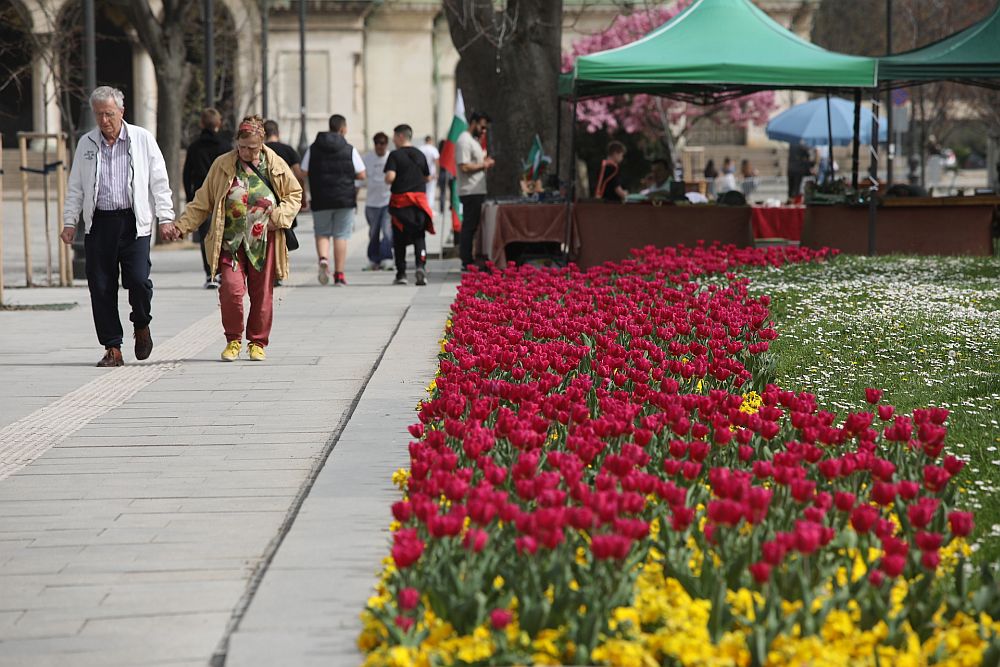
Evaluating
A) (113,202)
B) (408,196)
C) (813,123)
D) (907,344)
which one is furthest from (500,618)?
(813,123)

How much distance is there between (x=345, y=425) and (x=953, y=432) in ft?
9.47

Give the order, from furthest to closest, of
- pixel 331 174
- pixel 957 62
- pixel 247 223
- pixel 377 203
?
1. pixel 377 203
2. pixel 331 174
3. pixel 957 62
4. pixel 247 223

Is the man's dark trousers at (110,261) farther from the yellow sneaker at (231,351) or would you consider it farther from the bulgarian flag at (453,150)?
the bulgarian flag at (453,150)

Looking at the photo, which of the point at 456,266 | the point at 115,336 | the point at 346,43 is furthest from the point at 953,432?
the point at 346,43

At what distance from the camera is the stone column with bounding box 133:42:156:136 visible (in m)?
51.8

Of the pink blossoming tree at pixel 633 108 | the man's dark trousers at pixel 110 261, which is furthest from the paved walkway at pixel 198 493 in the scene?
the pink blossoming tree at pixel 633 108

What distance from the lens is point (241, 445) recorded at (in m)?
7.73

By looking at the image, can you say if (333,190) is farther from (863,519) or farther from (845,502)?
(863,519)

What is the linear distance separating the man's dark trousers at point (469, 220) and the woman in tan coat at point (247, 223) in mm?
8325

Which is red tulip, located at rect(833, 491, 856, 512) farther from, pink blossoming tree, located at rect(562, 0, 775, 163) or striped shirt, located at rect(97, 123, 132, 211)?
pink blossoming tree, located at rect(562, 0, 775, 163)

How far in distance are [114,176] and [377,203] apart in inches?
369

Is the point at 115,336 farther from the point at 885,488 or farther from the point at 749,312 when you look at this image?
the point at 885,488

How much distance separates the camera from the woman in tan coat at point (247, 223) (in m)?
10.9

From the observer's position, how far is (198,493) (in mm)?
6602
